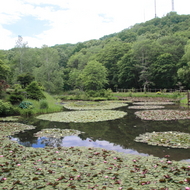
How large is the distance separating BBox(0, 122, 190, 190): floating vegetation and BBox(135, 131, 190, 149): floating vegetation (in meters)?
2.39

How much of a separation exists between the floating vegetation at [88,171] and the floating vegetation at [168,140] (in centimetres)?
239

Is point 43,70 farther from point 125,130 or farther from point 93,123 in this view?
point 125,130

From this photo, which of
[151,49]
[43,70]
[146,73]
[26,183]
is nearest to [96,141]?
[26,183]

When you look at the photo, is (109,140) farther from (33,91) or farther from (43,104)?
(33,91)

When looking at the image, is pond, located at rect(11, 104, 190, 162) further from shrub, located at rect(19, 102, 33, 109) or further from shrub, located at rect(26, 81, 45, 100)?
shrub, located at rect(26, 81, 45, 100)

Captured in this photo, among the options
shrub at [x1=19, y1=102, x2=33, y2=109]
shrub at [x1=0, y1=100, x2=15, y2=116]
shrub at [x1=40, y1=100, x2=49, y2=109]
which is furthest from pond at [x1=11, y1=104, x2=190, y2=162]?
shrub at [x1=40, y1=100, x2=49, y2=109]

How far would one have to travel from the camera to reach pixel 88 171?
5.97 meters

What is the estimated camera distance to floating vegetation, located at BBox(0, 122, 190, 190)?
16.6ft

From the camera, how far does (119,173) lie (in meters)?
5.77

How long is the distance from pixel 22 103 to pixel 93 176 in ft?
58.8

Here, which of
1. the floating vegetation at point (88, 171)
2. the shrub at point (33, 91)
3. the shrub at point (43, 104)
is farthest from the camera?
the shrub at point (33, 91)

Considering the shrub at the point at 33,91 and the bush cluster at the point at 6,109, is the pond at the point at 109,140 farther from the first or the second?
the shrub at the point at 33,91

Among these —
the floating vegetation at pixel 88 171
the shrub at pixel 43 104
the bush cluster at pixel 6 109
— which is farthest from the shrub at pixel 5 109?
the floating vegetation at pixel 88 171

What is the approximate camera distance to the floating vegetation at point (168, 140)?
8991 mm
